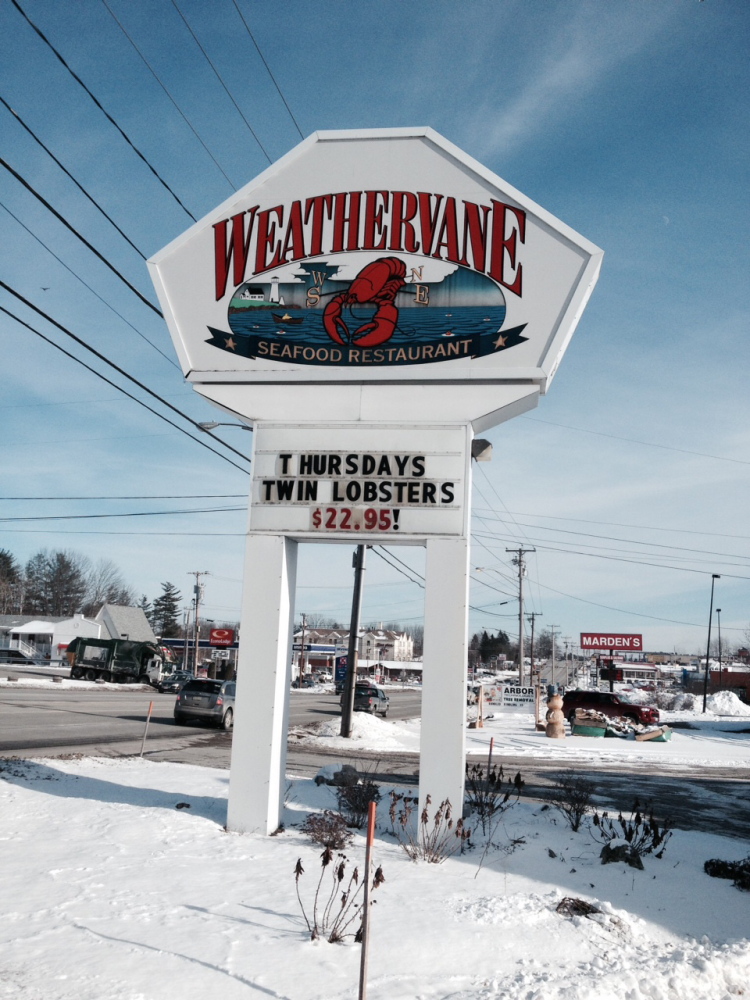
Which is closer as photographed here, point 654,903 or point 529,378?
point 654,903

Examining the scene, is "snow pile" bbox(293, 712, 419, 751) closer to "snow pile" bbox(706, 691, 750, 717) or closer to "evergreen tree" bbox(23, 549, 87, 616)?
"snow pile" bbox(706, 691, 750, 717)

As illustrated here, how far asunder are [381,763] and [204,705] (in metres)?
9.02

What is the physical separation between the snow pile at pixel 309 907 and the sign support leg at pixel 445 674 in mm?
799

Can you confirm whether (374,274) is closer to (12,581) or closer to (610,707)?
(610,707)

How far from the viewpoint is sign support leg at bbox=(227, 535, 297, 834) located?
8969mm

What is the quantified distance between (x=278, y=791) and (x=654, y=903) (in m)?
4.20

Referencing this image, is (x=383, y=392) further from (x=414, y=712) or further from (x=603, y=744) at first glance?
(x=414, y=712)

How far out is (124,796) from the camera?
1054 centimetres

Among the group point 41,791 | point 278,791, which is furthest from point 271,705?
point 41,791

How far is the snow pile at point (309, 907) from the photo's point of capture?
16.6 ft

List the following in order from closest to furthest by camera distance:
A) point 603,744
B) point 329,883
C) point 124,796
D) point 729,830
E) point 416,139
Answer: point 329,883
point 416,139
point 124,796
point 729,830
point 603,744

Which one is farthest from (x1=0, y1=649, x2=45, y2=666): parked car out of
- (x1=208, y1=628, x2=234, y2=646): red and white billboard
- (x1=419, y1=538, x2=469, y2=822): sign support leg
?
(x1=419, y1=538, x2=469, y2=822): sign support leg

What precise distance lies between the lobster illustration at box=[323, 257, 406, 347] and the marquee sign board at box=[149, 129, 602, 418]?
1cm

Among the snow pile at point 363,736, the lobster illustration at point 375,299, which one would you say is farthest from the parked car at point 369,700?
the lobster illustration at point 375,299
